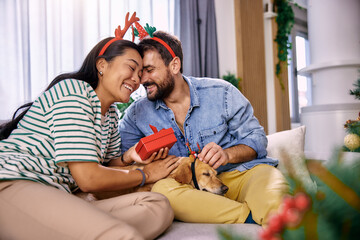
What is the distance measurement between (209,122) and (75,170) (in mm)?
940

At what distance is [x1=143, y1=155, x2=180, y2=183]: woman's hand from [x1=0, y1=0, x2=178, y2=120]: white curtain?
5.28 ft

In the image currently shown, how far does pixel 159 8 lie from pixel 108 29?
869mm

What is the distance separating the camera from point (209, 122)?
6.25 ft

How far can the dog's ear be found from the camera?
1638mm

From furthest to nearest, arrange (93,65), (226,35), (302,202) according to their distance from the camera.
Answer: (226,35), (93,65), (302,202)

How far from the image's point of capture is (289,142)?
2240mm

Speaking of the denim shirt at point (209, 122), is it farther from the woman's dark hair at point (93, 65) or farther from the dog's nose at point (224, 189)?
the woman's dark hair at point (93, 65)

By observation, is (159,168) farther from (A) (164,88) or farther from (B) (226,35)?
(B) (226,35)

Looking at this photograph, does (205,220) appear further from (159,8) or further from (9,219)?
(159,8)

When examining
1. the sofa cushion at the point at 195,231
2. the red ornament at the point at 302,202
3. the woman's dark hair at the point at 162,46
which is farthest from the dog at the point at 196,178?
the red ornament at the point at 302,202

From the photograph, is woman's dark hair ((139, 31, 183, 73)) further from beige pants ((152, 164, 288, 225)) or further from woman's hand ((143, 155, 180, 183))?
beige pants ((152, 164, 288, 225))

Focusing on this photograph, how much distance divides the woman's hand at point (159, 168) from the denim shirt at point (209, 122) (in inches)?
10.3

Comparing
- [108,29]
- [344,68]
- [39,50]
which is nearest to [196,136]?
[39,50]

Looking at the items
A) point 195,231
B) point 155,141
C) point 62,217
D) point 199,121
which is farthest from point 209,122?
point 62,217
